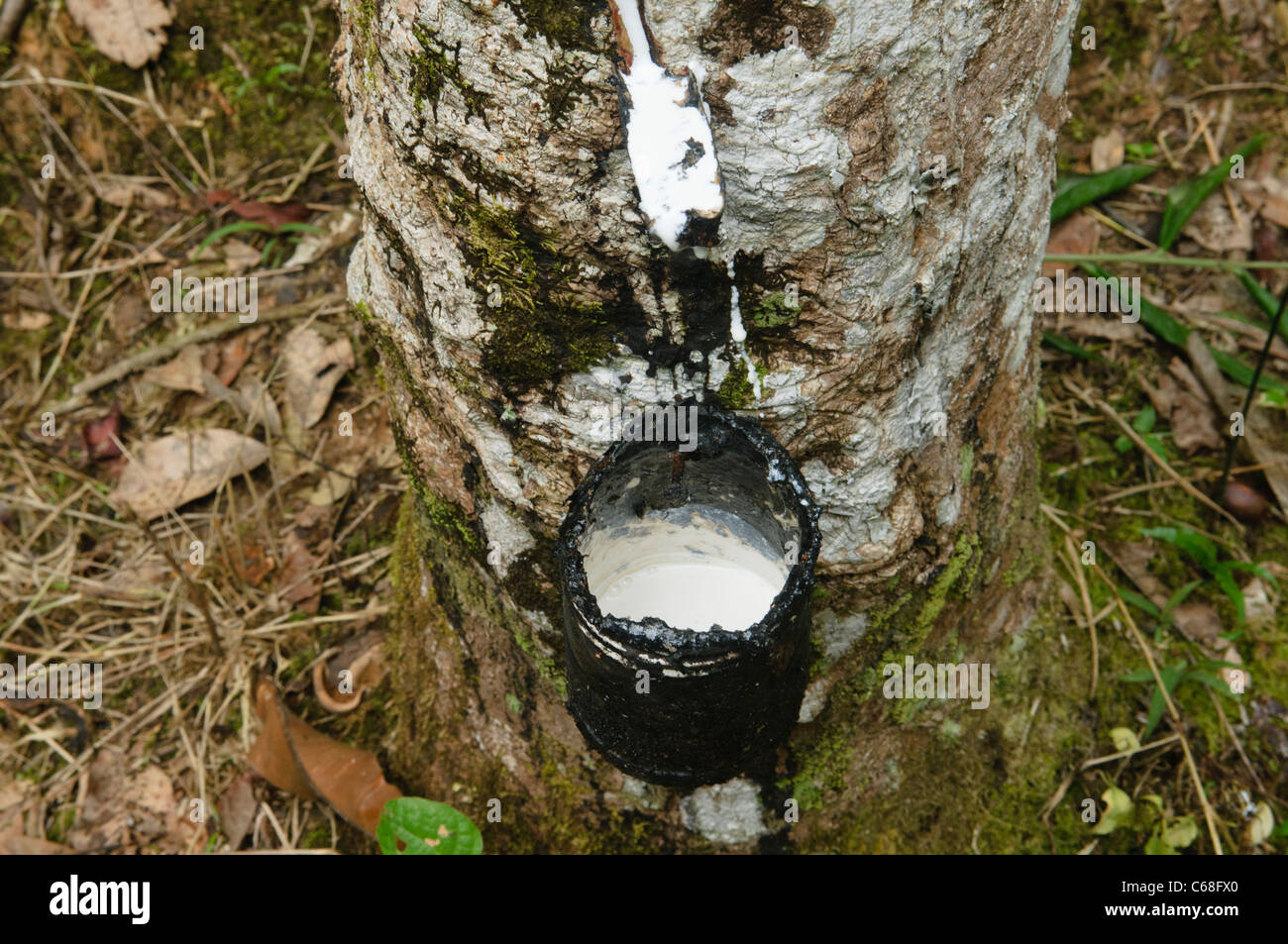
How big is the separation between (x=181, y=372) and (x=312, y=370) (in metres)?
0.50

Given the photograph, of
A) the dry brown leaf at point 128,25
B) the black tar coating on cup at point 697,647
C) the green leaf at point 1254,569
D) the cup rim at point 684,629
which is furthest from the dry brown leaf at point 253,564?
the green leaf at point 1254,569

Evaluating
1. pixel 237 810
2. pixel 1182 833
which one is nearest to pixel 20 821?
pixel 237 810

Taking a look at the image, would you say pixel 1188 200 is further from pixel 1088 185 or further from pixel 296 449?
pixel 296 449

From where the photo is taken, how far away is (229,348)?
3.67 m

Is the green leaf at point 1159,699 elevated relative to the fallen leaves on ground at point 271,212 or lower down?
lower down

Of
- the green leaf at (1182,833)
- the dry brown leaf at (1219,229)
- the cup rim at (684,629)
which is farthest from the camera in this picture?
the dry brown leaf at (1219,229)

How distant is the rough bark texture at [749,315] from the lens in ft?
5.12

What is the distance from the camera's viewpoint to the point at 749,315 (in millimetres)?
1761

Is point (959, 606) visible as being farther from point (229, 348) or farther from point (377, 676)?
point (229, 348)

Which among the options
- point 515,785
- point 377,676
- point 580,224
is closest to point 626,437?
point 580,224

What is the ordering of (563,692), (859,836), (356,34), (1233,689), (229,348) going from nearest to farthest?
(356,34) < (563,692) < (859,836) < (1233,689) < (229,348)

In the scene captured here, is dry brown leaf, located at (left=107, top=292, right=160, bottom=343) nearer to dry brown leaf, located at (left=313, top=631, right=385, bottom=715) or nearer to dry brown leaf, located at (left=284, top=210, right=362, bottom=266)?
dry brown leaf, located at (left=284, top=210, right=362, bottom=266)

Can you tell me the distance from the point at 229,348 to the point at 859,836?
2.64m

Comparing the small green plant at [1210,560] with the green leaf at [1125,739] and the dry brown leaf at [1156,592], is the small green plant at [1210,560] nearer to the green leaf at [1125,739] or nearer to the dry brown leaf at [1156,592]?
the dry brown leaf at [1156,592]
